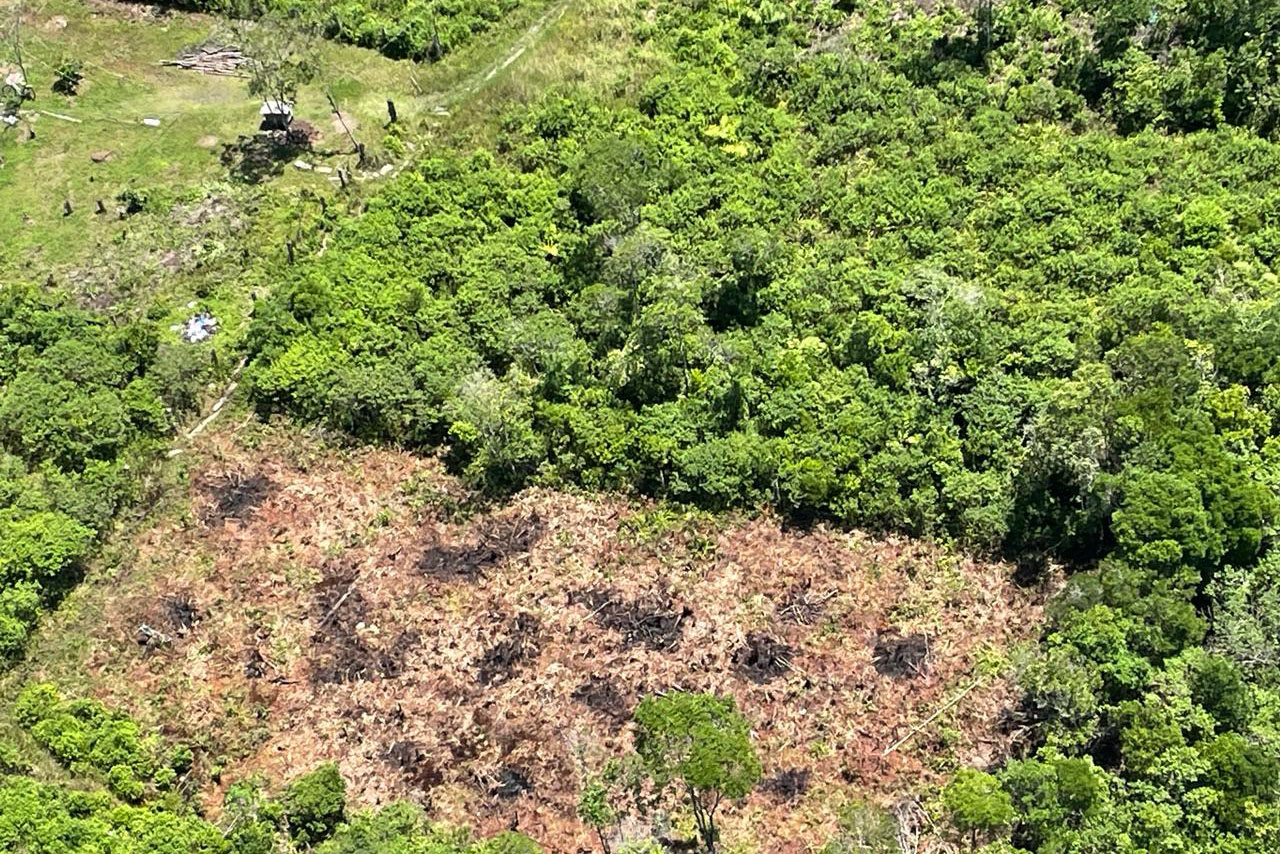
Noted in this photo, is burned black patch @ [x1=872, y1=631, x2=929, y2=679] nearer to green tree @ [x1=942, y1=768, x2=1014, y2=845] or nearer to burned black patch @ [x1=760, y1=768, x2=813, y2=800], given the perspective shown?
burned black patch @ [x1=760, y1=768, x2=813, y2=800]

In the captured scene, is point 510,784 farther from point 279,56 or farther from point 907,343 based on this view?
point 279,56

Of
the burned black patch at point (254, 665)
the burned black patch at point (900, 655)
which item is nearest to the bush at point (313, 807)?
the burned black patch at point (254, 665)

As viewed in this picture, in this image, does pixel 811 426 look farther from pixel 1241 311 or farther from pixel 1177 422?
pixel 1241 311

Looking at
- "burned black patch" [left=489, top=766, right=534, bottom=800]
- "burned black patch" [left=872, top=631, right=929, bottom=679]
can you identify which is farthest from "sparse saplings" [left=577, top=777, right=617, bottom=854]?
"burned black patch" [left=872, top=631, right=929, bottom=679]

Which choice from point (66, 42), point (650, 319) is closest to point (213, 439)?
point (650, 319)

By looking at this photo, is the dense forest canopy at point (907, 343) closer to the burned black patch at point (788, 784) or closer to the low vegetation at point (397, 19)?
the burned black patch at point (788, 784)

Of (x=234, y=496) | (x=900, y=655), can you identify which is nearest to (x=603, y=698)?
(x=900, y=655)
